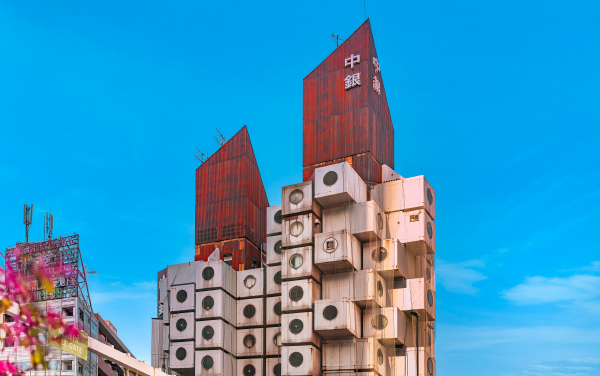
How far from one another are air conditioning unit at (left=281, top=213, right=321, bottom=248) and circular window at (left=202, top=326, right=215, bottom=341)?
579 inches

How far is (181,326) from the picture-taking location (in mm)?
93750

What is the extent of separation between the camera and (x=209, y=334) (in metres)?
90.8

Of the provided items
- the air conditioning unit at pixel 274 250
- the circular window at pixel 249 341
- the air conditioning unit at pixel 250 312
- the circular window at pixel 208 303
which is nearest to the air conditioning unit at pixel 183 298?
the circular window at pixel 208 303

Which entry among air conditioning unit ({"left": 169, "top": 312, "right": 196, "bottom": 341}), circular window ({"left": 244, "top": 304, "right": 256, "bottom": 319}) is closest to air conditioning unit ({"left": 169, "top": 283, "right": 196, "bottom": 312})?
air conditioning unit ({"left": 169, "top": 312, "right": 196, "bottom": 341})

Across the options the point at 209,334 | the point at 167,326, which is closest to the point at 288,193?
the point at 209,334

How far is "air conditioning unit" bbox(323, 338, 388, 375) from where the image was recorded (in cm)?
7888

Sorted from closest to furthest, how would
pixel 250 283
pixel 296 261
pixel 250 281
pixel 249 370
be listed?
pixel 296 261
pixel 249 370
pixel 250 283
pixel 250 281

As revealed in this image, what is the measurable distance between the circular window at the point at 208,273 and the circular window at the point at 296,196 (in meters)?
15.0

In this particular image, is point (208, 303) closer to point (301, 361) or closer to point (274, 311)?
point (274, 311)

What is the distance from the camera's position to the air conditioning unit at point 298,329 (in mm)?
81312

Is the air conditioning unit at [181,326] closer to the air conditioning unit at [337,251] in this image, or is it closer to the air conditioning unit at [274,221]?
the air conditioning unit at [274,221]

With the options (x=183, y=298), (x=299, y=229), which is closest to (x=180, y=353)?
(x=183, y=298)

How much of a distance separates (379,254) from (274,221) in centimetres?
1641

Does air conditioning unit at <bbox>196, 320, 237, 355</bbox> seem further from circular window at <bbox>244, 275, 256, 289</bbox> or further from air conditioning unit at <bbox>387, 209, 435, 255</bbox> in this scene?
air conditioning unit at <bbox>387, 209, 435, 255</bbox>
